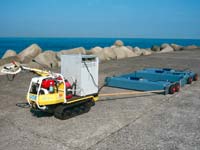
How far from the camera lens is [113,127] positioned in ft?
18.5

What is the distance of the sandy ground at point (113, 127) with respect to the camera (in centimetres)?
479

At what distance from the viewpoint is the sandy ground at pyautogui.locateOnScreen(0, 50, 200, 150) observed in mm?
4789

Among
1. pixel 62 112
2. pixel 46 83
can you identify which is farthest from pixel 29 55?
pixel 62 112

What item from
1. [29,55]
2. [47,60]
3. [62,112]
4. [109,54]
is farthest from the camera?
[29,55]

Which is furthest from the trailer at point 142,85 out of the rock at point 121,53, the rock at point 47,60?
the rock at point 121,53

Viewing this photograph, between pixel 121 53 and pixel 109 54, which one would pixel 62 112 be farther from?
pixel 121 53

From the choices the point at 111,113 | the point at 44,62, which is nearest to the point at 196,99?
the point at 111,113

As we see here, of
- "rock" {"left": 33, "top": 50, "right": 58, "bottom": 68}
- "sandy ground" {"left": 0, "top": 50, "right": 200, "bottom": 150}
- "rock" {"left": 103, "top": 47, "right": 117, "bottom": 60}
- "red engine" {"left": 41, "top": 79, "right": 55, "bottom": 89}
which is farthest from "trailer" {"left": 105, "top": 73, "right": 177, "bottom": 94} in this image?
"rock" {"left": 103, "top": 47, "right": 117, "bottom": 60}

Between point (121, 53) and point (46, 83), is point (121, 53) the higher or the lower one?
the lower one

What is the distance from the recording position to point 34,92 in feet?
19.6

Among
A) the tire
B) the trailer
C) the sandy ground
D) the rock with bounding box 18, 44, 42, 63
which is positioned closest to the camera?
the sandy ground

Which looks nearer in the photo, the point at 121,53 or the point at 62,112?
the point at 62,112

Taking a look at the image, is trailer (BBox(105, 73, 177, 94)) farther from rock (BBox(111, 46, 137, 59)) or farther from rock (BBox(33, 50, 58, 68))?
rock (BBox(111, 46, 137, 59))

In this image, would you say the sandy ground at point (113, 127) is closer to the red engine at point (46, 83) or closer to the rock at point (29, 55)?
the red engine at point (46, 83)
